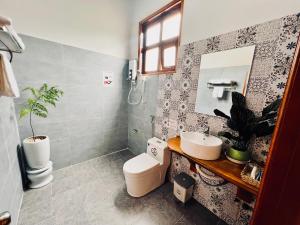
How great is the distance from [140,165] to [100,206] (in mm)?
622

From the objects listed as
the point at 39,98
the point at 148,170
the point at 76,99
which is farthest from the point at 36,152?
the point at 148,170

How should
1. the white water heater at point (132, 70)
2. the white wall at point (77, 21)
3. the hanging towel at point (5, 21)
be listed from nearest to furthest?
1. the hanging towel at point (5, 21)
2. the white wall at point (77, 21)
3. the white water heater at point (132, 70)

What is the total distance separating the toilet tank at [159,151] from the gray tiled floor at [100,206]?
421 millimetres

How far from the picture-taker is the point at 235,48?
4.02ft

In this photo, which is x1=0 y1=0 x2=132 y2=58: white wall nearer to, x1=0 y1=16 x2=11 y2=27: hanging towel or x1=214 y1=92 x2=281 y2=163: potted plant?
x1=0 y1=16 x2=11 y2=27: hanging towel

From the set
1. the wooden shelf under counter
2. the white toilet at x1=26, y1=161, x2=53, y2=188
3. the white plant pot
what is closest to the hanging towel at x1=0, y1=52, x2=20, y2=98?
the white plant pot

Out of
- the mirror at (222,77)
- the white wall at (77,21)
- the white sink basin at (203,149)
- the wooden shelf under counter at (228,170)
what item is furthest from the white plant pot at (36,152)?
the mirror at (222,77)

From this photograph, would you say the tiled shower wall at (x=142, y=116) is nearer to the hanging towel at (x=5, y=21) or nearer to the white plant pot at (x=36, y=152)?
the white plant pot at (x=36, y=152)

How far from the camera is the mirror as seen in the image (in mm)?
1188

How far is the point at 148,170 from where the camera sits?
5.45 ft

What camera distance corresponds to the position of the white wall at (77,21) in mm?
1563

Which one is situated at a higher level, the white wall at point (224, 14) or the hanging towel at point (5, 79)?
the white wall at point (224, 14)

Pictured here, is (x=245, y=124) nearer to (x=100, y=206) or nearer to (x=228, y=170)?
(x=228, y=170)

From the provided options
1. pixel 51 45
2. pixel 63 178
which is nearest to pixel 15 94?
pixel 51 45
